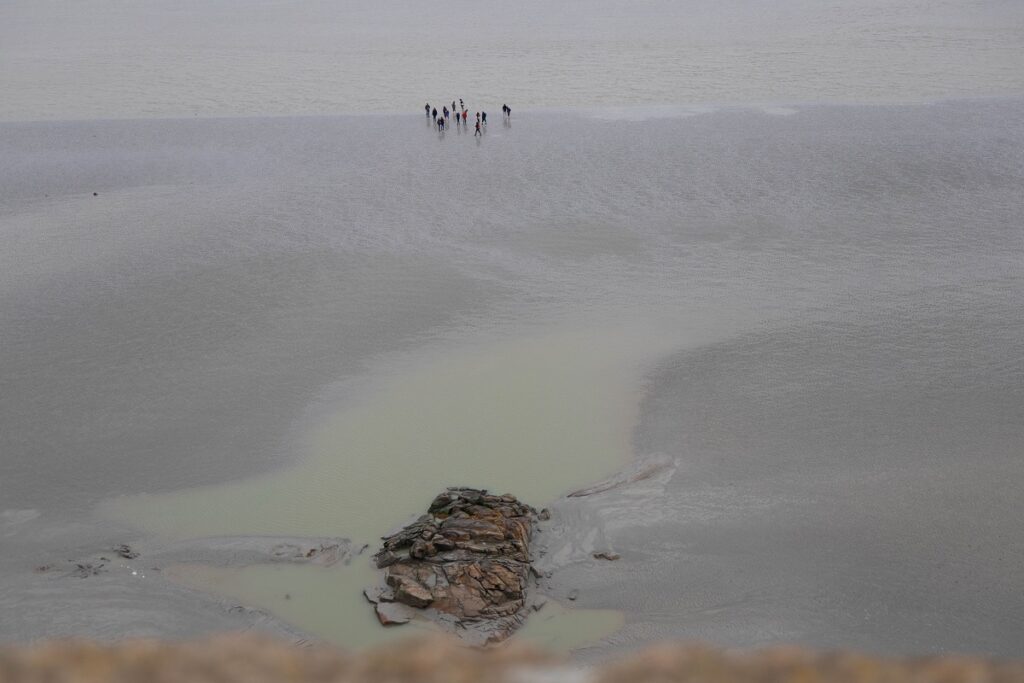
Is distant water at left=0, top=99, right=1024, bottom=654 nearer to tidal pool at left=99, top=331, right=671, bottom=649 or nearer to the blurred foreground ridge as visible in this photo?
tidal pool at left=99, top=331, right=671, bottom=649

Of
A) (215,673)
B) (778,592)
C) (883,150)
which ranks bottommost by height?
(778,592)

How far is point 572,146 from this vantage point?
2491 cm

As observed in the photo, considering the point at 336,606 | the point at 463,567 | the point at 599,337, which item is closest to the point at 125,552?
the point at 336,606

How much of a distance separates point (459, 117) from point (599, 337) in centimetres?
1537

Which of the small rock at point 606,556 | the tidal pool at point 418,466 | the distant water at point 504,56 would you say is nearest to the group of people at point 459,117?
the distant water at point 504,56

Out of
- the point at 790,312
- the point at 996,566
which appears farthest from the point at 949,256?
the point at 996,566

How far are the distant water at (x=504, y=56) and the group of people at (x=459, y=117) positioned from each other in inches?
53.3

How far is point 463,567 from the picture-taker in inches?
358

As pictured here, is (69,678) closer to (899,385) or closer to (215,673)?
(215,673)

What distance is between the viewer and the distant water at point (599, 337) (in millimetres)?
9766

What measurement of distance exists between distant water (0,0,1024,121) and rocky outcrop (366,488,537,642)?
22342 millimetres

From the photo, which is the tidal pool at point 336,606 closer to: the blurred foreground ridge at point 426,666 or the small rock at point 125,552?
the small rock at point 125,552

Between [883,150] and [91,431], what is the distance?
63.4 feet

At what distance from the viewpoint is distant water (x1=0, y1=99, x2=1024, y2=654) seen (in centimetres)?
977
